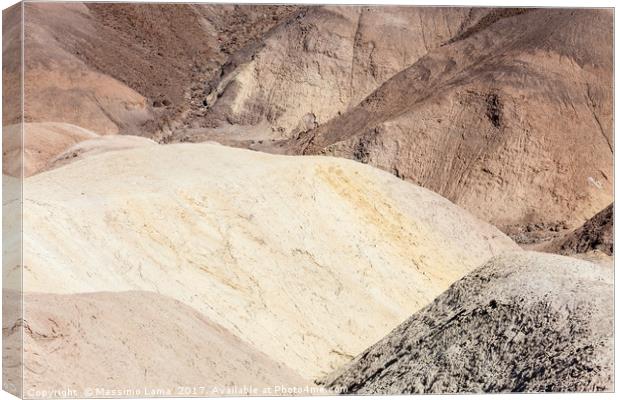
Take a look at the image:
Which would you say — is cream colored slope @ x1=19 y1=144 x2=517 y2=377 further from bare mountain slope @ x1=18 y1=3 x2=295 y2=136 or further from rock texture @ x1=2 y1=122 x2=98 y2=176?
bare mountain slope @ x1=18 y1=3 x2=295 y2=136

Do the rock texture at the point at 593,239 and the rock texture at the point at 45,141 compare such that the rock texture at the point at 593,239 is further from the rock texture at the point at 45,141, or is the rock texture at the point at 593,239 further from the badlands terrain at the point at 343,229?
the rock texture at the point at 45,141

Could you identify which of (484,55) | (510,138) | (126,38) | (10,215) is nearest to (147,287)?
(10,215)

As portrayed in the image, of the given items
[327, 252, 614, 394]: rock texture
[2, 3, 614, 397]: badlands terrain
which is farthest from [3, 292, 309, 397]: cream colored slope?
[327, 252, 614, 394]: rock texture

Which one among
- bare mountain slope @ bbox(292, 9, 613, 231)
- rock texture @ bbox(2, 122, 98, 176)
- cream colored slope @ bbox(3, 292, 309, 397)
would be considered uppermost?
cream colored slope @ bbox(3, 292, 309, 397)

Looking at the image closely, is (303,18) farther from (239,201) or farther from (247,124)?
(239,201)

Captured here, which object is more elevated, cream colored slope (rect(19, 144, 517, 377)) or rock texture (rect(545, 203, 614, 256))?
cream colored slope (rect(19, 144, 517, 377))

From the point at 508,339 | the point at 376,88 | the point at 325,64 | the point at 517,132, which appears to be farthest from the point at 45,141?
the point at 508,339
